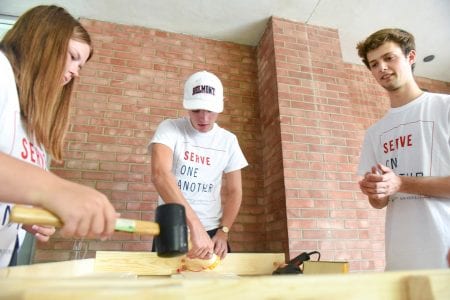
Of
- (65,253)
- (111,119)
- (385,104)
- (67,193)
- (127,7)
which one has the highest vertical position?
(127,7)

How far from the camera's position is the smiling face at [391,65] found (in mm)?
1433

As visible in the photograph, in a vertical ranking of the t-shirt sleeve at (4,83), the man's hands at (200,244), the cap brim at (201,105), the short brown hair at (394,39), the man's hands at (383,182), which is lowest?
Result: the man's hands at (200,244)

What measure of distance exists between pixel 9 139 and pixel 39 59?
0.25 meters

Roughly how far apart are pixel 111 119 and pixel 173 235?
6.91ft

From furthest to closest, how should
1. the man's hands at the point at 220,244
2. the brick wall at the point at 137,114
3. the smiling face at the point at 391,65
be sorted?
the brick wall at the point at 137,114 → the man's hands at the point at 220,244 → the smiling face at the point at 391,65

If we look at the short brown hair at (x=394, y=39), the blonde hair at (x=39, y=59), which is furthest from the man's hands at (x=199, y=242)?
the short brown hair at (x=394, y=39)

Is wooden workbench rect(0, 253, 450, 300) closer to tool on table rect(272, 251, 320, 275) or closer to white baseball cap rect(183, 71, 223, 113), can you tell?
tool on table rect(272, 251, 320, 275)

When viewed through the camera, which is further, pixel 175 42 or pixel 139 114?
pixel 175 42

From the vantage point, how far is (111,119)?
8.80 feet

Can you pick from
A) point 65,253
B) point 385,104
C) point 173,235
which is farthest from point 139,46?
point 385,104

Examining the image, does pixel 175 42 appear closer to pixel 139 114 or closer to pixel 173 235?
pixel 139 114

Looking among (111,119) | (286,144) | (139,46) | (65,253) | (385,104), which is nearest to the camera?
(65,253)

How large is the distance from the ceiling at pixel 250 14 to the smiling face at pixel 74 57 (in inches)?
73.9

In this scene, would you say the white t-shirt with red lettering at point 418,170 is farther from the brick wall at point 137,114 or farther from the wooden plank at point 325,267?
the brick wall at point 137,114
